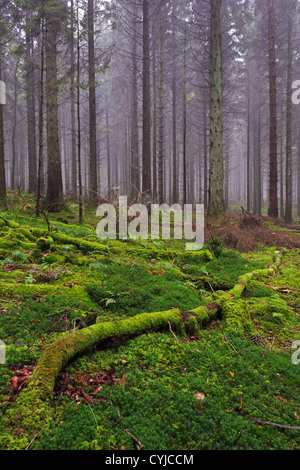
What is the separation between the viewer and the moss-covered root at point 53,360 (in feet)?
6.01

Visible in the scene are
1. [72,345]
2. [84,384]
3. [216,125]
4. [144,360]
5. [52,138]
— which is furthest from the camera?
[216,125]

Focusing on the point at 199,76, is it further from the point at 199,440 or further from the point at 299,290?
the point at 199,440

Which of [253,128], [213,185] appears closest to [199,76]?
[253,128]

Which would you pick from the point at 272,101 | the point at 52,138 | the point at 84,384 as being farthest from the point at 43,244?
the point at 272,101

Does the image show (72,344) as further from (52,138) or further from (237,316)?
(52,138)

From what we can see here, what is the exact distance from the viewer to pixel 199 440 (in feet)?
6.34

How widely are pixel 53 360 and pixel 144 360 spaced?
890 millimetres

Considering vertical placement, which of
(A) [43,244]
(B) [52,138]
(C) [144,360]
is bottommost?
(C) [144,360]

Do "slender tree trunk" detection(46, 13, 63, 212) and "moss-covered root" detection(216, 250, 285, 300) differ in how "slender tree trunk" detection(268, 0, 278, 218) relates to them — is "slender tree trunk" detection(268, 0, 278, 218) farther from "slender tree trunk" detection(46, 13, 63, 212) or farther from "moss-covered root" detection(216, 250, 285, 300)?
"slender tree trunk" detection(46, 13, 63, 212)

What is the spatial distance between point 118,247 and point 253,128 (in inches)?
998
